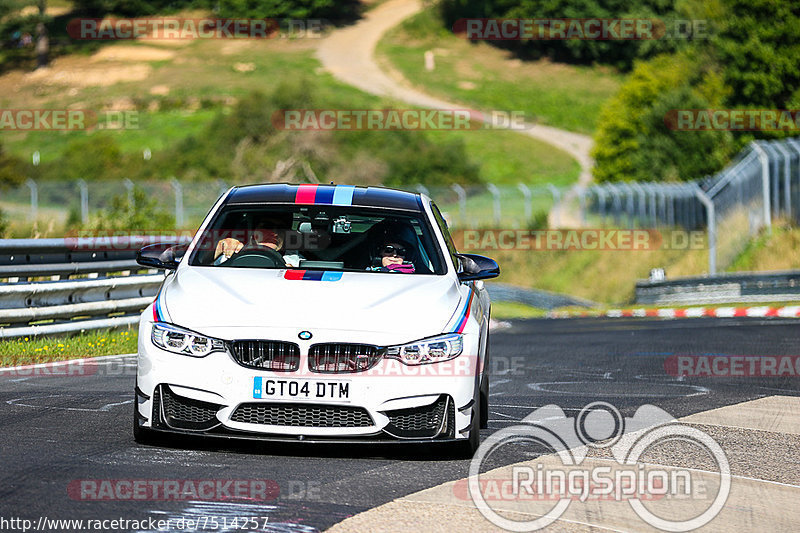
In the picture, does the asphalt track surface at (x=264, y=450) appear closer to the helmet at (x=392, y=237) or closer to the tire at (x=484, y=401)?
the tire at (x=484, y=401)

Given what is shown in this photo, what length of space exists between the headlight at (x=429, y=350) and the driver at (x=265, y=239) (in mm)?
1511

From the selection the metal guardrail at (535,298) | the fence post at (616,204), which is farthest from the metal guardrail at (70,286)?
the fence post at (616,204)

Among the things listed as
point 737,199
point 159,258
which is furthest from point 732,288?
point 159,258

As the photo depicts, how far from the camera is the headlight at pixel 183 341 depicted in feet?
22.4

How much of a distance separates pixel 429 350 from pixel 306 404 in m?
0.75

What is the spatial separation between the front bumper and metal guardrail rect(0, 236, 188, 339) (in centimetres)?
615

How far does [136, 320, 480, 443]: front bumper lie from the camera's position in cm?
673

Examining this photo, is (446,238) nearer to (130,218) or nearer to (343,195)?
(343,195)

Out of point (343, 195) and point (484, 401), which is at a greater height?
point (343, 195)

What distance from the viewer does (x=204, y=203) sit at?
4309 cm

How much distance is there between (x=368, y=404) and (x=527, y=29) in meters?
110

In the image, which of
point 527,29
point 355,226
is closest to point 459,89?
point 527,29

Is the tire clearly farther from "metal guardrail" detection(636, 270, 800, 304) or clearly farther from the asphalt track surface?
"metal guardrail" detection(636, 270, 800, 304)

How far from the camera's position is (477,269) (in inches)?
322
